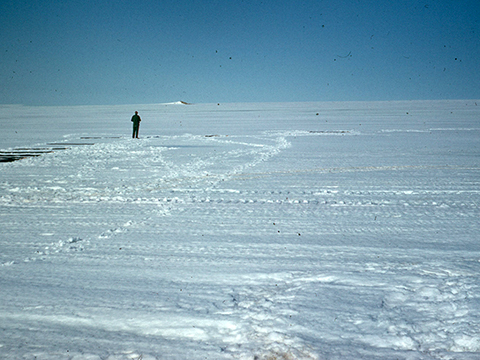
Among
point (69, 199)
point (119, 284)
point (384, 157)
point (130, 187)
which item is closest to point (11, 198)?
point (69, 199)

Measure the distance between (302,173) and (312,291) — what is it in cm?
476

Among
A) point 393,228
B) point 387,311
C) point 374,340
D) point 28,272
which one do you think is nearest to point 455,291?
point 387,311

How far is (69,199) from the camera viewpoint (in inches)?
220

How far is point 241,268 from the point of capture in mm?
3254

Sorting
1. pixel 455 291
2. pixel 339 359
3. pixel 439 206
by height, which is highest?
pixel 439 206

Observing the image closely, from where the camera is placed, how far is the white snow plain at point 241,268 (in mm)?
2316

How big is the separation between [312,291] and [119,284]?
4.53 feet

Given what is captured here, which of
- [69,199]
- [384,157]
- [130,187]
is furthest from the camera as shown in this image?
[384,157]

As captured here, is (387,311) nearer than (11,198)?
Yes

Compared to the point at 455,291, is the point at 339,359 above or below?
below

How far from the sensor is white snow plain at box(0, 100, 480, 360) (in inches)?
91.2

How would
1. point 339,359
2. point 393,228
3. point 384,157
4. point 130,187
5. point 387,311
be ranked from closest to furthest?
point 339,359
point 387,311
point 393,228
point 130,187
point 384,157

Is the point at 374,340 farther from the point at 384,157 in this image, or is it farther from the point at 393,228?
the point at 384,157

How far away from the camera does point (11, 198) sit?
567cm
